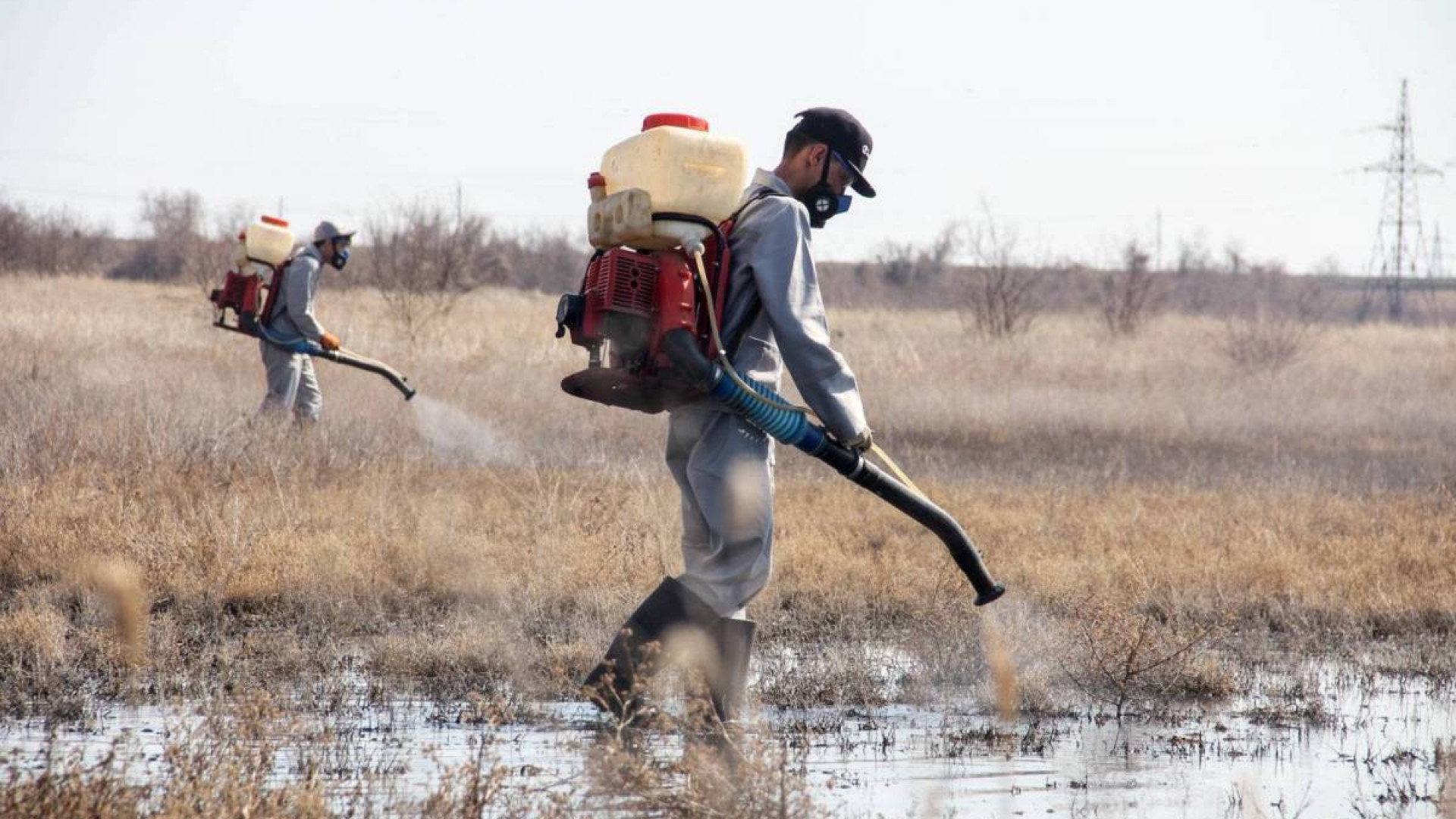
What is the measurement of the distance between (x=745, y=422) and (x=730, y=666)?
73 cm

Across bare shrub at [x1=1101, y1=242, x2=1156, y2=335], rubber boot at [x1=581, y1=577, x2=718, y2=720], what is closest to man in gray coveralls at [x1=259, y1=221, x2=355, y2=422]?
rubber boot at [x1=581, y1=577, x2=718, y2=720]

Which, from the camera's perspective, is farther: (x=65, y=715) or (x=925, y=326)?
(x=925, y=326)

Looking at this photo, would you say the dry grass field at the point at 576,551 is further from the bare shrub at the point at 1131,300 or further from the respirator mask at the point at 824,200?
the bare shrub at the point at 1131,300

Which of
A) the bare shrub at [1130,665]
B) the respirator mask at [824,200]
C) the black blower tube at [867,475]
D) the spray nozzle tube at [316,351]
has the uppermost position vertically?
the respirator mask at [824,200]

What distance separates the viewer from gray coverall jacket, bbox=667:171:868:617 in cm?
448

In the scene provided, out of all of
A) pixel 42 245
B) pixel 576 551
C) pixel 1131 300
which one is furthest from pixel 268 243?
pixel 42 245

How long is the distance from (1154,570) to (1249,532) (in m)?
1.73

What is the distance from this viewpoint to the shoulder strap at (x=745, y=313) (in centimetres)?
461

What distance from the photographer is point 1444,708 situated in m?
5.72

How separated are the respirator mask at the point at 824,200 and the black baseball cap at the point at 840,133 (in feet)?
0.08

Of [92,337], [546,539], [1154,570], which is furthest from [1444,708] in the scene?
[92,337]

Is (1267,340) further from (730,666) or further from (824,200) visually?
(730,666)

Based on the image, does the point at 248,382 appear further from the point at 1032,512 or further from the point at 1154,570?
the point at 1154,570

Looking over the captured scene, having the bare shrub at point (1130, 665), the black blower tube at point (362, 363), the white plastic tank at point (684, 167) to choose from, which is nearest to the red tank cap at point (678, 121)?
the white plastic tank at point (684, 167)
